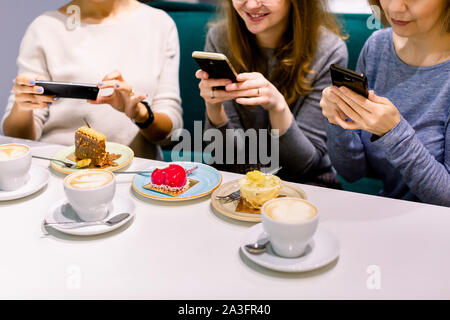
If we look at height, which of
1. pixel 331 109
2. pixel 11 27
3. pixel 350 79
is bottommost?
pixel 331 109

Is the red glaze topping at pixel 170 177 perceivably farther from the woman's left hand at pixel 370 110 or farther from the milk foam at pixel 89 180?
the woman's left hand at pixel 370 110

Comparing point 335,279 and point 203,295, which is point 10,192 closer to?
point 203,295

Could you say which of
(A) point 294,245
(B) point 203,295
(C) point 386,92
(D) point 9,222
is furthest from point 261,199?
(C) point 386,92

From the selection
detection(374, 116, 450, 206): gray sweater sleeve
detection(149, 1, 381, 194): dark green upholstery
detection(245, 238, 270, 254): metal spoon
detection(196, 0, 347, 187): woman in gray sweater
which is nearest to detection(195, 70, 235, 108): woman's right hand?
detection(196, 0, 347, 187): woman in gray sweater

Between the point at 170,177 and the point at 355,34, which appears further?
the point at 355,34

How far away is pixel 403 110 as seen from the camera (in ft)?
4.51

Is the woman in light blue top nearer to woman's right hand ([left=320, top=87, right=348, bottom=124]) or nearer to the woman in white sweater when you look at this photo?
woman's right hand ([left=320, top=87, right=348, bottom=124])

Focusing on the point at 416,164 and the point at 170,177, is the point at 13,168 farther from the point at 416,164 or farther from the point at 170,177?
the point at 416,164

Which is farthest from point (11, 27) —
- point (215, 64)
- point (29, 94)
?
point (215, 64)

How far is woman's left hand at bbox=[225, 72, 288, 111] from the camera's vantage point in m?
1.33

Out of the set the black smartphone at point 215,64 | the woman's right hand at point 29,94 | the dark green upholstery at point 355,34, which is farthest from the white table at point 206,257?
the dark green upholstery at point 355,34

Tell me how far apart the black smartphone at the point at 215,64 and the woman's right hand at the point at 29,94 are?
0.57 meters

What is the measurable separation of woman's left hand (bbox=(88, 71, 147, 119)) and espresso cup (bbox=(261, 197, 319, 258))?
2.99ft

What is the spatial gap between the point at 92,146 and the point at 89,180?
0.32 metres
